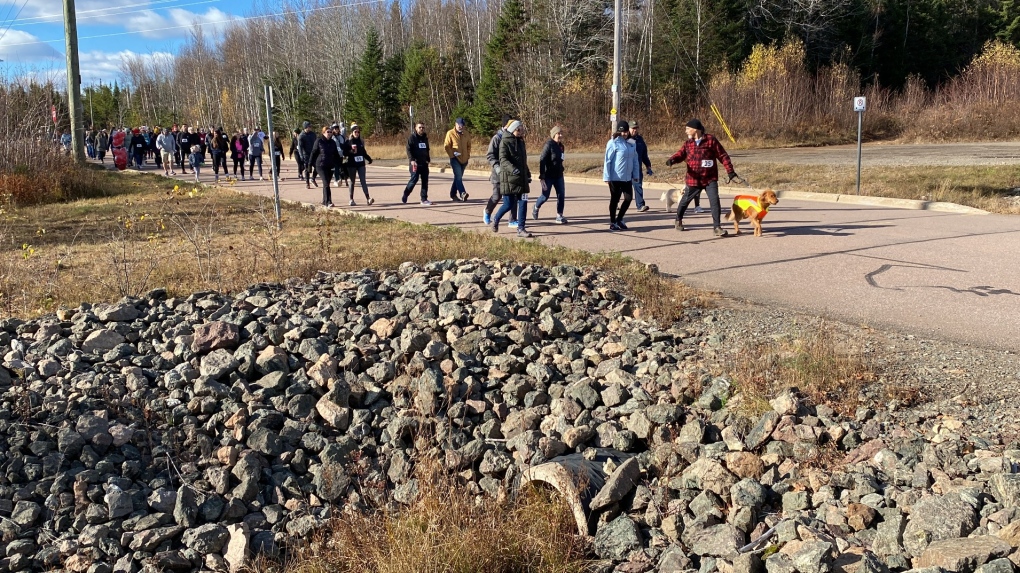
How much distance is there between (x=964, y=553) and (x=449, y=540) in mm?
2370

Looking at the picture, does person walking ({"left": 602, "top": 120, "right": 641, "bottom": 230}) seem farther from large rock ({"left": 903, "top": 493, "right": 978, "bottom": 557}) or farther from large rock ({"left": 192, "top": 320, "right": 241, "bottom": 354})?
large rock ({"left": 903, "top": 493, "right": 978, "bottom": 557})

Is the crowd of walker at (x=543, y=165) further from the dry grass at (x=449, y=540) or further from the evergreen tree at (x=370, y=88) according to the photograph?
the evergreen tree at (x=370, y=88)

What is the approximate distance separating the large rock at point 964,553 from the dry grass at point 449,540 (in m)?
1.66

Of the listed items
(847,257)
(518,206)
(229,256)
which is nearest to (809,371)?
(847,257)

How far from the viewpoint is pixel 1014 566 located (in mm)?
3396

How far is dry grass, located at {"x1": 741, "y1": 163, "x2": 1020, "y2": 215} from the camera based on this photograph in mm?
15059

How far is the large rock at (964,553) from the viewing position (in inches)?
136

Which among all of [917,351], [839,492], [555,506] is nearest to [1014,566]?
[839,492]

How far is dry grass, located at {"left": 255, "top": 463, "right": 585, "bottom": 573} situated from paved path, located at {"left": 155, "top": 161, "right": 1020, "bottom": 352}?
3860mm

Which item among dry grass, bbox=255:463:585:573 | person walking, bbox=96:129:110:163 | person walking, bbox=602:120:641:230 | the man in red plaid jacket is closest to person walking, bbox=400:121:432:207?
person walking, bbox=602:120:641:230

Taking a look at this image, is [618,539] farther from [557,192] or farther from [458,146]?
[458,146]

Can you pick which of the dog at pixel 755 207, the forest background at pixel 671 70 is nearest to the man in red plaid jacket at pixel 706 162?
the dog at pixel 755 207

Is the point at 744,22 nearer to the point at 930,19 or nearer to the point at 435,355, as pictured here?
the point at 930,19

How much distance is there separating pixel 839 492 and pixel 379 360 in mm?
3629
